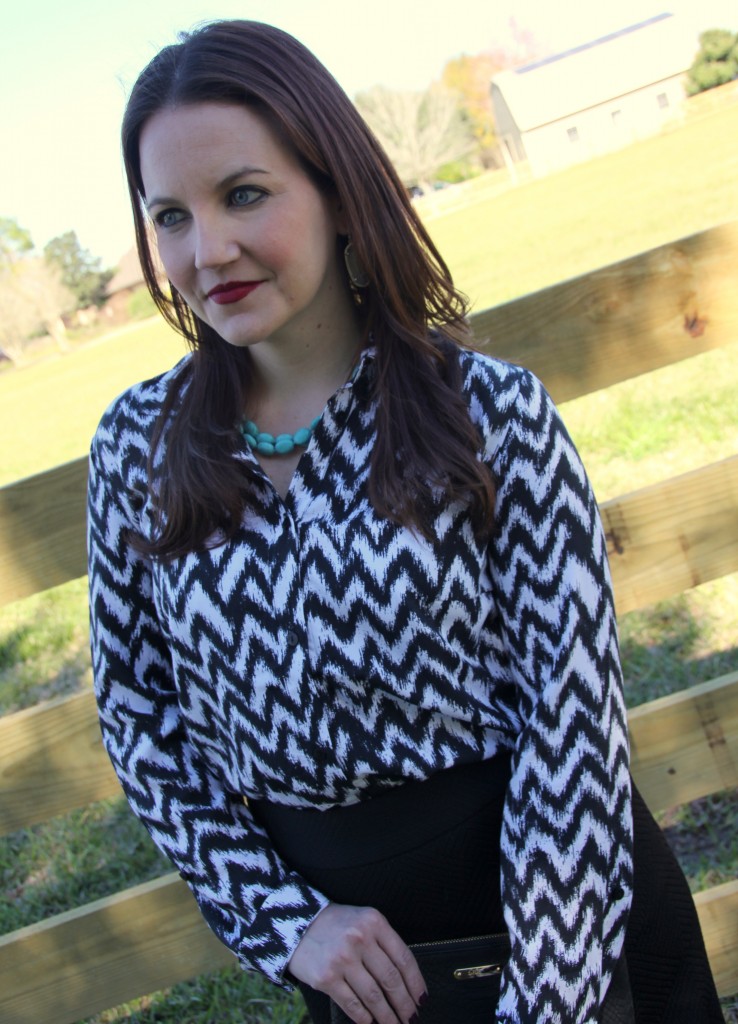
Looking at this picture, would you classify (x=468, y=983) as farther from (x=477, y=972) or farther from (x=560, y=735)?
(x=560, y=735)

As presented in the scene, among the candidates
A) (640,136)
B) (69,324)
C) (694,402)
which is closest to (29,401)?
(694,402)

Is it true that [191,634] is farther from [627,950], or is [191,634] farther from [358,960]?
[627,950]

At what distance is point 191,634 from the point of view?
1.58 meters

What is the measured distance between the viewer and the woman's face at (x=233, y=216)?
4.96 ft

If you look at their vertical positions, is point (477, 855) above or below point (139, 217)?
below

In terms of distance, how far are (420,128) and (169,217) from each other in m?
72.2

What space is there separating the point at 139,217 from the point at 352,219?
1.25 feet

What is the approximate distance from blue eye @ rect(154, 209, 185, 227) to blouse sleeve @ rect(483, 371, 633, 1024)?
0.55m

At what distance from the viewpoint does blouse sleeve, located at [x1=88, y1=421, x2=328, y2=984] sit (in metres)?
1.56

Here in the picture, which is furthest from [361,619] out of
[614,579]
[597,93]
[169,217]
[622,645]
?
[597,93]

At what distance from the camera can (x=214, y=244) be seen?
1.51 metres

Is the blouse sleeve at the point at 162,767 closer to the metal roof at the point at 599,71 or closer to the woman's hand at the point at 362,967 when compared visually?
the woman's hand at the point at 362,967

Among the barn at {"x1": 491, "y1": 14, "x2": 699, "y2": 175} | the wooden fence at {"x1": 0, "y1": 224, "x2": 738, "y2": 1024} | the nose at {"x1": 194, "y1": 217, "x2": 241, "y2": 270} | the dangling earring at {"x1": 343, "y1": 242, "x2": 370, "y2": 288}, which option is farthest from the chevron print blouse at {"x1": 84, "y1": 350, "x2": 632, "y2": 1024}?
the barn at {"x1": 491, "y1": 14, "x2": 699, "y2": 175}

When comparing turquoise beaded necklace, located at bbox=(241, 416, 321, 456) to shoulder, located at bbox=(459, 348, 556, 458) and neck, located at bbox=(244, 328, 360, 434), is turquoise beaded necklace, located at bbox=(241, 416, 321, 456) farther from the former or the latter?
shoulder, located at bbox=(459, 348, 556, 458)
